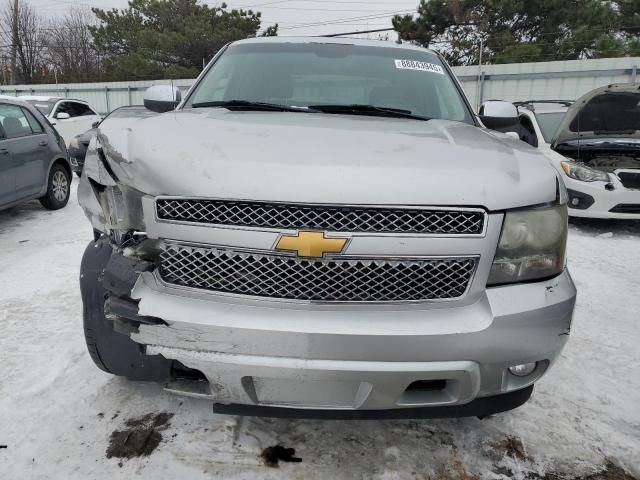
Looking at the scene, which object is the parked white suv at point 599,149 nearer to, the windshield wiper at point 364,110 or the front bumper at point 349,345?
the windshield wiper at point 364,110

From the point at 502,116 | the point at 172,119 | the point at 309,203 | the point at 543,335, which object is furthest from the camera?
the point at 502,116

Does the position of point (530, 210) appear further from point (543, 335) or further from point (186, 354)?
point (186, 354)

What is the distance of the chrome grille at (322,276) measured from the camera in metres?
1.66

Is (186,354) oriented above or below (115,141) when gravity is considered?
below

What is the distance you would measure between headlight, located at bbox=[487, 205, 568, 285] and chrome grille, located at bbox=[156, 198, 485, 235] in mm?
136

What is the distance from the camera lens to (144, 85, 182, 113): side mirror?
3.16 meters

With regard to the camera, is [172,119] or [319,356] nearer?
[319,356]

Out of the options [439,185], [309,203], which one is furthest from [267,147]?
[439,185]

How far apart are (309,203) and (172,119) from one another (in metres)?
1.00

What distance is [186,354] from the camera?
5.49 ft

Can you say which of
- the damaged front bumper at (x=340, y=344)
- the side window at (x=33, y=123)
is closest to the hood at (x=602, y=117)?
the damaged front bumper at (x=340, y=344)

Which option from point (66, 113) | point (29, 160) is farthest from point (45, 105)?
point (29, 160)

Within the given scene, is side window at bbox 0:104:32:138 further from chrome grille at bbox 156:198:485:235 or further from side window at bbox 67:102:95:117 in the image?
side window at bbox 67:102:95:117

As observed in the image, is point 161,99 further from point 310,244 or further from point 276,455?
point 276,455
